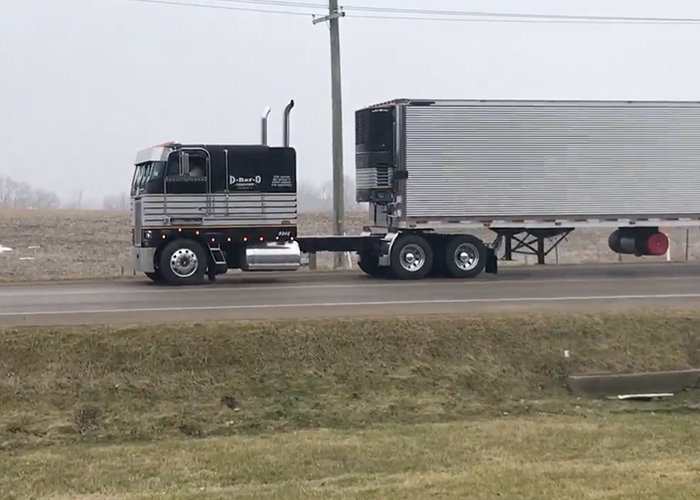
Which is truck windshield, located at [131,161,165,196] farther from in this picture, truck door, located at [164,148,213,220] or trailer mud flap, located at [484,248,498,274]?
trailer mud flap, located at [484,248,498,274]

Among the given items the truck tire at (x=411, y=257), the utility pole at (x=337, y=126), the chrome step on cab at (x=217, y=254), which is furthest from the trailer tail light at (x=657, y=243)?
the chrome step on cab at (x=217, y=254)

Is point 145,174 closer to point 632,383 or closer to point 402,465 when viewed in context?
point 632,383

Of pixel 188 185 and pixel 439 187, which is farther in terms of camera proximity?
pixel 439 187

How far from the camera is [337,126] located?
24.7m

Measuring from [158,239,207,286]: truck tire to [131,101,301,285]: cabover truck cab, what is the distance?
0.02 metres

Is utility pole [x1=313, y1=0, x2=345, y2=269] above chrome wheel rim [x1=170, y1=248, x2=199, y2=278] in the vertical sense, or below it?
above

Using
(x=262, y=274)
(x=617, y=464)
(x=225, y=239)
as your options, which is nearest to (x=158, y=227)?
(x=225, y=239)

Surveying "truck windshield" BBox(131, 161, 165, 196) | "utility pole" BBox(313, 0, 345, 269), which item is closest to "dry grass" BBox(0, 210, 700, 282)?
"utility pole" BBox(313, 0, 345, 269)

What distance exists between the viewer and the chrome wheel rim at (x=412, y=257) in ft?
69.2

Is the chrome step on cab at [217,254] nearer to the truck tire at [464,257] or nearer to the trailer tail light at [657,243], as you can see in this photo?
the truck tire at [464,257]

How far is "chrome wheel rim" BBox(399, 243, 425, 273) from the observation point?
830 inches

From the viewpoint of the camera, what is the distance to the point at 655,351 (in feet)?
44.9

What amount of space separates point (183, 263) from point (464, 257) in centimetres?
596

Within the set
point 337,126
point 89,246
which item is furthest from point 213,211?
point 89,246
